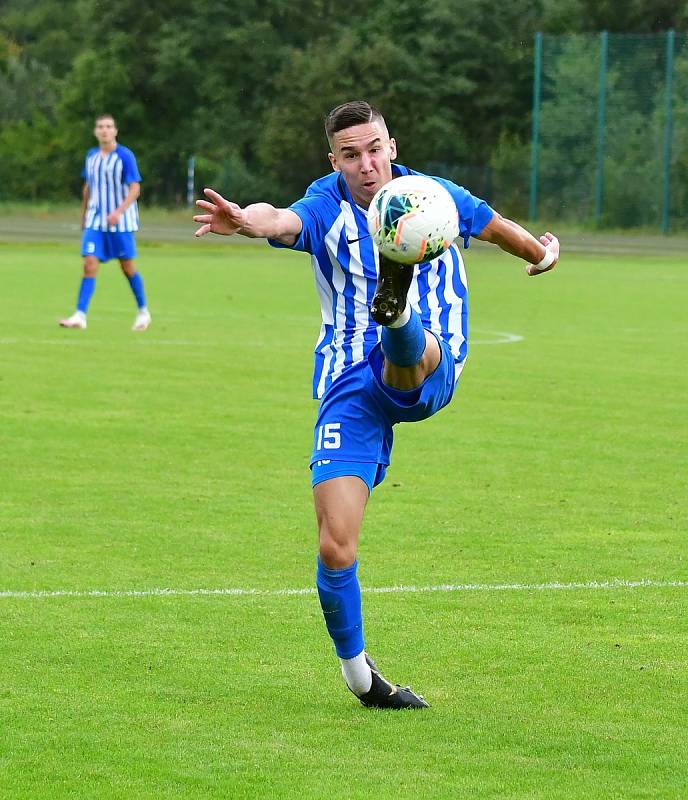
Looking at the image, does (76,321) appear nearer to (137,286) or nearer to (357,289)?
(137,286)

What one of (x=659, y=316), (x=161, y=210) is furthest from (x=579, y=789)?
(x=161, y=210)

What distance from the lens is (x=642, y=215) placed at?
46.1 m

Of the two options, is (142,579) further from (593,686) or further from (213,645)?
(593,686)

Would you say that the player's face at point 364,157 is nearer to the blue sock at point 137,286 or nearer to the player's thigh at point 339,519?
the player's thigh at point 339,519

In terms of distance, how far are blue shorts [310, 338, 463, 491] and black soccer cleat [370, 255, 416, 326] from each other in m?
0.47

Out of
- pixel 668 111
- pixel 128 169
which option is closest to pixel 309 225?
pixel 128 169

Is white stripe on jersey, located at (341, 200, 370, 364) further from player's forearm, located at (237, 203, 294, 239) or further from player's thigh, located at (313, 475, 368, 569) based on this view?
player's thigh, located at (313, 475, 368, 569)

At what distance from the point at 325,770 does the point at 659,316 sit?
59.6 ft

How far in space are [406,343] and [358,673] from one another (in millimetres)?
1087

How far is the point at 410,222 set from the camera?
4.84 metres

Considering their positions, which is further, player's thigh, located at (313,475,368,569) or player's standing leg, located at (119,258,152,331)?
player's standing leg, located at (119,258,152,331)

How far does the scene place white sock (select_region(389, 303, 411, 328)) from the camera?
4992 millimetres

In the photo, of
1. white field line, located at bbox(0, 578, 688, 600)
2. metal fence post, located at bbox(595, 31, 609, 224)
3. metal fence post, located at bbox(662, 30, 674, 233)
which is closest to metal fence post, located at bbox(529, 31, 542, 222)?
metal fence post, located at bbox(595, 31, 609, 224)

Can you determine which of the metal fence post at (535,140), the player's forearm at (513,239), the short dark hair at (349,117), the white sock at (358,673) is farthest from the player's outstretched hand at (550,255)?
the metal fence post at (535,140)
